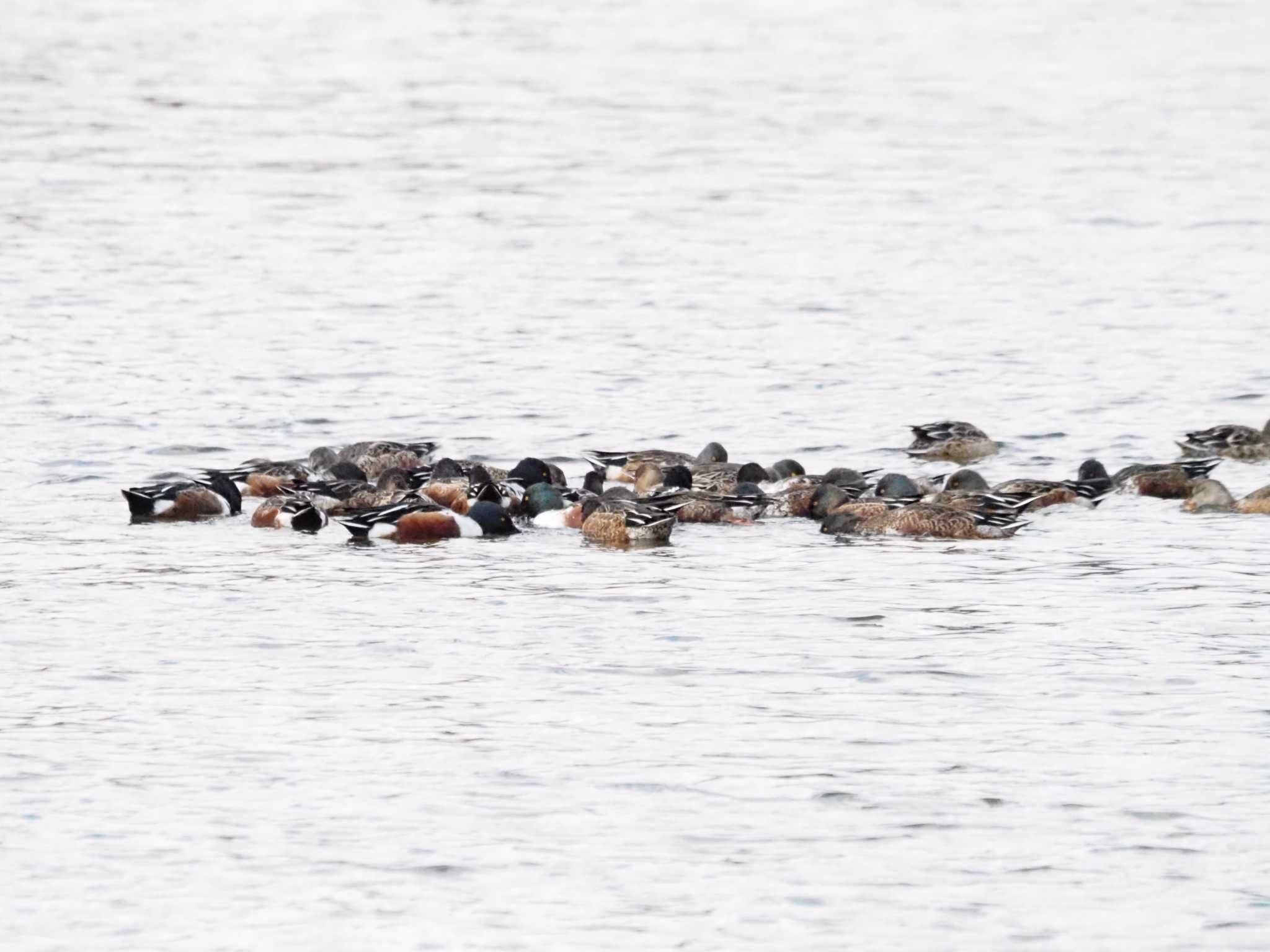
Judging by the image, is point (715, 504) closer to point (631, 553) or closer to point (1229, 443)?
point (631, 553)

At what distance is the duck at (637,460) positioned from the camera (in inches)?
762

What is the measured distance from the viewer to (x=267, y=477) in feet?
61.9

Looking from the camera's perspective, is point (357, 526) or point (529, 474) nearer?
point (357, 526)

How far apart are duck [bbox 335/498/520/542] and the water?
46cm

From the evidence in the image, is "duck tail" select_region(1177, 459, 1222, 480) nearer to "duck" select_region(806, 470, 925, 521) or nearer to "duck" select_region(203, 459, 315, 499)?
"duck" select_region(806, 470, 925, 521)

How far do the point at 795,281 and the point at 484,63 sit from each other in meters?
23.9

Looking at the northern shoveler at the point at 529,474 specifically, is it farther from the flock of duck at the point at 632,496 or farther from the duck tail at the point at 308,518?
the duck tail at the point at 308,518

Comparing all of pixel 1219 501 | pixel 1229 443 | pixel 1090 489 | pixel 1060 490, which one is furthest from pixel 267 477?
pixel 1229 443

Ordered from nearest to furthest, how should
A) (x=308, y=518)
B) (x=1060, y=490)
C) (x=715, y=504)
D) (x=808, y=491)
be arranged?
(x=308, y=518) → (x=715, y=504) → (x=808, y=491) → (x=1060, y=490)

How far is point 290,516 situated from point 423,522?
1200mm

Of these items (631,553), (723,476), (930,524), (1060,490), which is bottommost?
(631,553)

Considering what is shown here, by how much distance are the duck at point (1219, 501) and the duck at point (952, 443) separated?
273cm

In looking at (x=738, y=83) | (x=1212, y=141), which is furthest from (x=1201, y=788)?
(x=738, y=83)

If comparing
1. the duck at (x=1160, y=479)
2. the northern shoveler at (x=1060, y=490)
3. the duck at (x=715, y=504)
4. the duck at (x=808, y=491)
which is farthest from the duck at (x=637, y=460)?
the duck at (x=1160, y=479)
